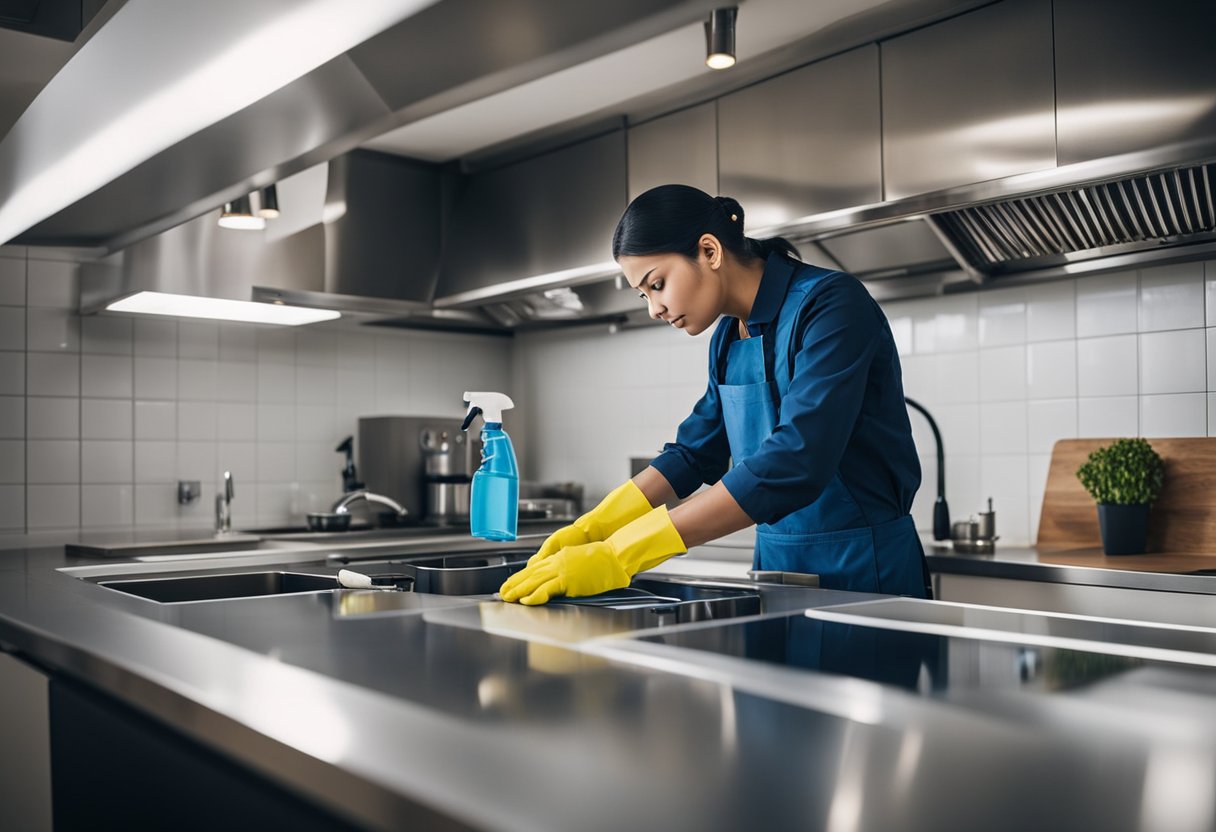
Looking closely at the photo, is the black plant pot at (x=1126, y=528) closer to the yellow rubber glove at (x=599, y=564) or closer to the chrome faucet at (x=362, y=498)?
the yellow rubber glove at (x=599, y=564)

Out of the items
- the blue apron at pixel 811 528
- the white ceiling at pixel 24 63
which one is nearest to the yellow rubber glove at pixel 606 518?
the blue apron at pixel 811 528

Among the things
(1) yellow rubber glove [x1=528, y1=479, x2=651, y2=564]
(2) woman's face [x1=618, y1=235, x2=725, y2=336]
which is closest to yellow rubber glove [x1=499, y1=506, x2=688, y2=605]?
(1) yellow rubber glove [x1=528, y1=479, x2=651, y2=564]

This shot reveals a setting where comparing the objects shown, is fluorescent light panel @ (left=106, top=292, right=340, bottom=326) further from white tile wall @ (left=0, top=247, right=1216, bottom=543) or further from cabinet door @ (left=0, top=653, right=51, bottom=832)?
cabinet door @ (left=0, top=653, right=51, bottom=832)

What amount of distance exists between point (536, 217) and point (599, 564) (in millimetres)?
2411

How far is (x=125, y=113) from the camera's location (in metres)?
1.42

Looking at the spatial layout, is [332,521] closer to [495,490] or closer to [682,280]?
[495,490]

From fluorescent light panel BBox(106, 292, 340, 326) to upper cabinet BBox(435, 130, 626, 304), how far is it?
Result: 21.1 inches

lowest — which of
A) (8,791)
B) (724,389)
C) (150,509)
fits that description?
(8,791)

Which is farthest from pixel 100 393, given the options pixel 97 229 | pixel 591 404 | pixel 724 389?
pixel 724 389

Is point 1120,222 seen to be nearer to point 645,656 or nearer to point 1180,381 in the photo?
point 1180,381

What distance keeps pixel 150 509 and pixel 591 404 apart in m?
1.70

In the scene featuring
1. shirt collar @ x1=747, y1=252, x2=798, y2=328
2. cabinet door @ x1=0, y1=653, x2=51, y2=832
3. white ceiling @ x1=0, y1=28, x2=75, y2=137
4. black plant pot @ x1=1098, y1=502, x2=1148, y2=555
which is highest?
white ceiling @ x1=0, y1=28, x2=75, y2=137

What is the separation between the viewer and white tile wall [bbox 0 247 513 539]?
333 centimetres

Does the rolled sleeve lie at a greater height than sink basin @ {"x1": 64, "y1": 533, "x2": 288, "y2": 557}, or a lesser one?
greater
